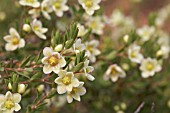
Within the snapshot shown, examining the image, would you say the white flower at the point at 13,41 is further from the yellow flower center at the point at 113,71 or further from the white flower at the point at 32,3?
the yellow flower center at the point at 113,71

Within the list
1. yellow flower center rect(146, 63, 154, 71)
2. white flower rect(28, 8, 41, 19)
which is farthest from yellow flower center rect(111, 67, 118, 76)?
white flower rect(28, 8, 41, 19)

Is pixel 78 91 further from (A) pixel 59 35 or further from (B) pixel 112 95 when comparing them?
(B) pixel 112 95

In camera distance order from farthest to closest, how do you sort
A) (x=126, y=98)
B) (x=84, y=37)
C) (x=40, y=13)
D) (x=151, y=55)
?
(x=126, y=98), (x=151, y=55), (x=40, y=13), (x=84, y=37)

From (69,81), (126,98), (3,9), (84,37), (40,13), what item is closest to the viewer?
(69,81)

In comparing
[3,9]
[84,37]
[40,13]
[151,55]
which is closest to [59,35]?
[84,37]

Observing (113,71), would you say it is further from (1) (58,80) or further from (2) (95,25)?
(1) (58,80)

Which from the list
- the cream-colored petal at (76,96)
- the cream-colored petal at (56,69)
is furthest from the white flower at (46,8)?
the cream-colored petal at (76,96)
